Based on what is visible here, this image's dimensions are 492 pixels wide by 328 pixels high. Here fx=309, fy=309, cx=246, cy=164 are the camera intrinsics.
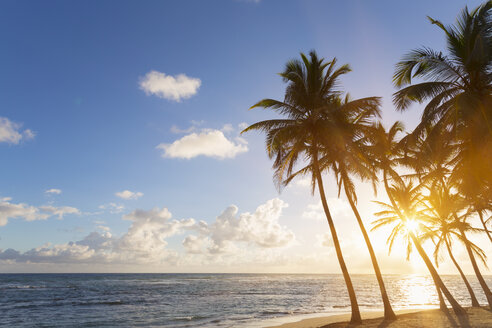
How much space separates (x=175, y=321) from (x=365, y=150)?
17102mm

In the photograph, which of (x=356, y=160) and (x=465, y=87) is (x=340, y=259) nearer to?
(x=356, y=160)

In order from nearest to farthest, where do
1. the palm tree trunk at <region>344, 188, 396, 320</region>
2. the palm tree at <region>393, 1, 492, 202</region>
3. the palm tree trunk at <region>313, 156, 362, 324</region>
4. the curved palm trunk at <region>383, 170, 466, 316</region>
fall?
the palm tree at <region>393, 1, 492, 202</region>
the palm tree trunk at <region>313, 156, 362, 324</region>
the palm tree trunk at <region>344, 188, 396, 320</region>
the curved palm trunk at <region>383, 170, 466, 316</region>

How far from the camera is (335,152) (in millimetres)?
14734

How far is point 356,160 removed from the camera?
13.8 metres

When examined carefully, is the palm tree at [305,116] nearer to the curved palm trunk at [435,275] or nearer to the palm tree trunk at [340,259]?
the palm tree trunk at [340,259]

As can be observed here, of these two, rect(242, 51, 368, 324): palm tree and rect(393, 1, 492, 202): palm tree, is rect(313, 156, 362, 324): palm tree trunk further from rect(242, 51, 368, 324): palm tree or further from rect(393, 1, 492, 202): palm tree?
Answer: rect(393, 1, 492, 202): palm tree

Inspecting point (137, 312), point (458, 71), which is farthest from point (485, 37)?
point (137, 312)

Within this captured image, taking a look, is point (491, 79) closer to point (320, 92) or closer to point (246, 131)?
point (320, 92)

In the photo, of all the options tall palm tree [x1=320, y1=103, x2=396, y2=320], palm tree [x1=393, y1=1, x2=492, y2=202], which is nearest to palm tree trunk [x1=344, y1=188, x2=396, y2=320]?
tall palm tree [x1=320, y1=103, x2=396, y2=320]

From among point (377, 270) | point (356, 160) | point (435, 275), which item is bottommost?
point (435, 275)

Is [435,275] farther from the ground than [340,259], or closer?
closer

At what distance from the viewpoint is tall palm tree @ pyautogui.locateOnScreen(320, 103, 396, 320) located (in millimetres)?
13789

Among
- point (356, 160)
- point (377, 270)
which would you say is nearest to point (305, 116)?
point (356, 160)

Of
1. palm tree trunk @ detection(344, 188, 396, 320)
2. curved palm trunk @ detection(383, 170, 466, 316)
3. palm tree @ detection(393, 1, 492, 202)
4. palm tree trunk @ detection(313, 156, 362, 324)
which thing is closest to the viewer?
palm tree @ detection(393, 1, 492, 202)
